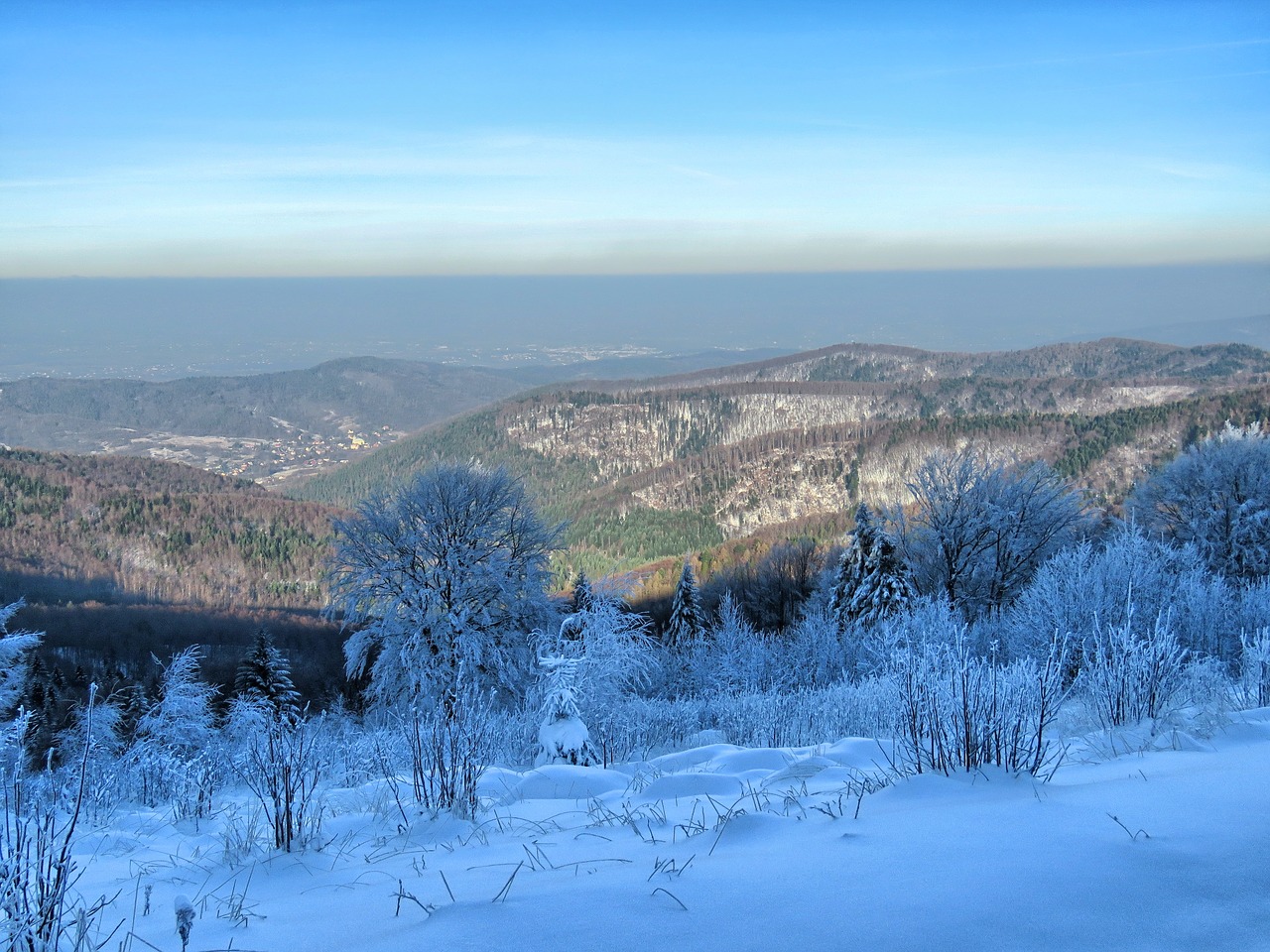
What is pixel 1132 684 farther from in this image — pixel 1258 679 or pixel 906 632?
pixel 906 632

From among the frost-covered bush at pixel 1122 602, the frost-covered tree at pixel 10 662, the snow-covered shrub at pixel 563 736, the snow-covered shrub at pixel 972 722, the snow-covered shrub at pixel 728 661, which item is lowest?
the snow-covered shrub at pixel 728 661

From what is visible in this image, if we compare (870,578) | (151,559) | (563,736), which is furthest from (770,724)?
(151,559)

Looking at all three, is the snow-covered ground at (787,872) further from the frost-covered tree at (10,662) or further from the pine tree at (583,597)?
the frost-covered tree at (10,662)

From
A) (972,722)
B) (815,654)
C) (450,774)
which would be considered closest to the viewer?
(972,722)

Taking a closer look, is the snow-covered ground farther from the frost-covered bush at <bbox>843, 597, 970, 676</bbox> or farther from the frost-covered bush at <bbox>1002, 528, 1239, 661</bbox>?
the frost-covered bush at <bbox>843, 597, 970, 676</bbox>

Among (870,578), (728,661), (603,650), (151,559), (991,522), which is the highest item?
(991,522)

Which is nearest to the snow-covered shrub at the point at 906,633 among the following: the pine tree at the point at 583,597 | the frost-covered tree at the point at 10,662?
the pine tree at the point at 583,597

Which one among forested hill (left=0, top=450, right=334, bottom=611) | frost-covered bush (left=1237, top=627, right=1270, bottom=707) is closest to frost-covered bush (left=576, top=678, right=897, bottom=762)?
frost-covered bush (left=1237, top=627, right=1270, bottom=707)

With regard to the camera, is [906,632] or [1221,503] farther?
[1221,503]
